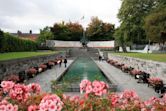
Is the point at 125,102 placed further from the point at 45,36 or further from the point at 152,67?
the point at 45,36

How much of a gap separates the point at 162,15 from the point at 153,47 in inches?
734

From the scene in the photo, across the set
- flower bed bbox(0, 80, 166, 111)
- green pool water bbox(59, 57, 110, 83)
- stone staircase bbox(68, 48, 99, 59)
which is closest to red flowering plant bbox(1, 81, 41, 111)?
flower bed bbox(0, 80, 166, 111)

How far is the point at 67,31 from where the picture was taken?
7912 cm

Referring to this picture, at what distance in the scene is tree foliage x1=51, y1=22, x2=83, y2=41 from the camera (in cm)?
7856

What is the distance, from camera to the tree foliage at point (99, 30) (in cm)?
8094

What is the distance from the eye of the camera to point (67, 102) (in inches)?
194

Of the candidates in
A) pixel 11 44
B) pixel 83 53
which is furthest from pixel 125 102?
pixel 83 53

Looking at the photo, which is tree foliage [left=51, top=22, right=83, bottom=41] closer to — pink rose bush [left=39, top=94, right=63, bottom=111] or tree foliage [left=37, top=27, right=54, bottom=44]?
tree foliage [left=37, top=27, right=54, bottom=44]

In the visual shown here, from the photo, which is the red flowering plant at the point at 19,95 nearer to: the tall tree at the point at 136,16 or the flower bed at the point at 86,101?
the flower bed at the point at 86,101

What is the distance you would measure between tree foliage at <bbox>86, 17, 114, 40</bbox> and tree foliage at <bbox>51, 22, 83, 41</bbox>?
2.04 m

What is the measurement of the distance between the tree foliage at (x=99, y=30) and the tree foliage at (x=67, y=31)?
2039mm

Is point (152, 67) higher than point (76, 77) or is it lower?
lower

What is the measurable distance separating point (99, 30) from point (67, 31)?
22.0 feet

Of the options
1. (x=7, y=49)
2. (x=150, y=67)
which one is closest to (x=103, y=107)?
(x=150, y=67)
